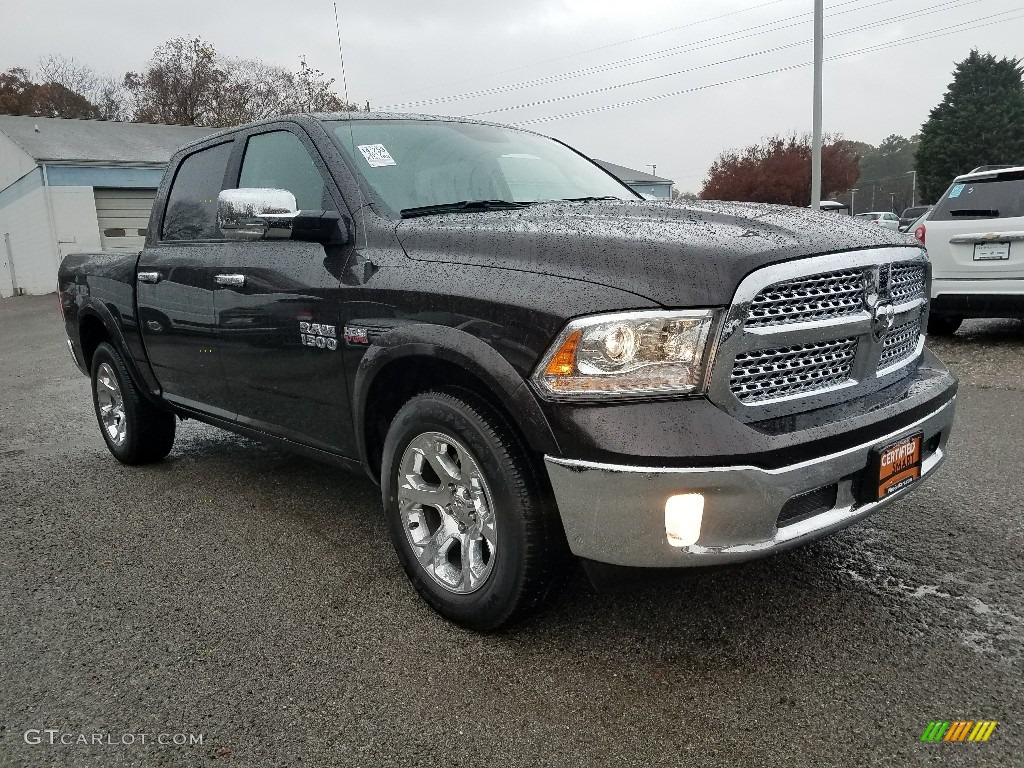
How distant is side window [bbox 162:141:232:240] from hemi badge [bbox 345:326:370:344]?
137 cm

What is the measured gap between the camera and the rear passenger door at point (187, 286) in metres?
3.95

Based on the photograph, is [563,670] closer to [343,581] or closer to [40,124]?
[343,581]

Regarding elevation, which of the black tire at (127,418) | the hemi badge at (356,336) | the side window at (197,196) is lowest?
the black tire at (127,418)

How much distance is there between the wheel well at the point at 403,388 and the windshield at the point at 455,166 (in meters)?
0.65

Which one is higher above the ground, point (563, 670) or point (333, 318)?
point (333, 318)

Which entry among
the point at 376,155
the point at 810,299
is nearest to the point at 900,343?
the point at 810,299

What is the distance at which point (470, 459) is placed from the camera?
2656mm

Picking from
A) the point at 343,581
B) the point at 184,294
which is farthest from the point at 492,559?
the point at 184,294

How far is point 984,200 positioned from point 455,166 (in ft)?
20.4

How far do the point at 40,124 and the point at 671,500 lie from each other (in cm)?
3328

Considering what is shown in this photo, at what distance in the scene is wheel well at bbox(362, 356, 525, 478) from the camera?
266 cm

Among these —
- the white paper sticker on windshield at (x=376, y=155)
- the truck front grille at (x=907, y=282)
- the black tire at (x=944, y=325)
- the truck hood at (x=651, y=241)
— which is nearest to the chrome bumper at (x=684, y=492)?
the truck hood at (x=651, y=241)

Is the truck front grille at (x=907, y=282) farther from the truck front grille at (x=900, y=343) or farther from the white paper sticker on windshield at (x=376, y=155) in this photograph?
the white paper sticker on windshield at (x=376, y=155)
